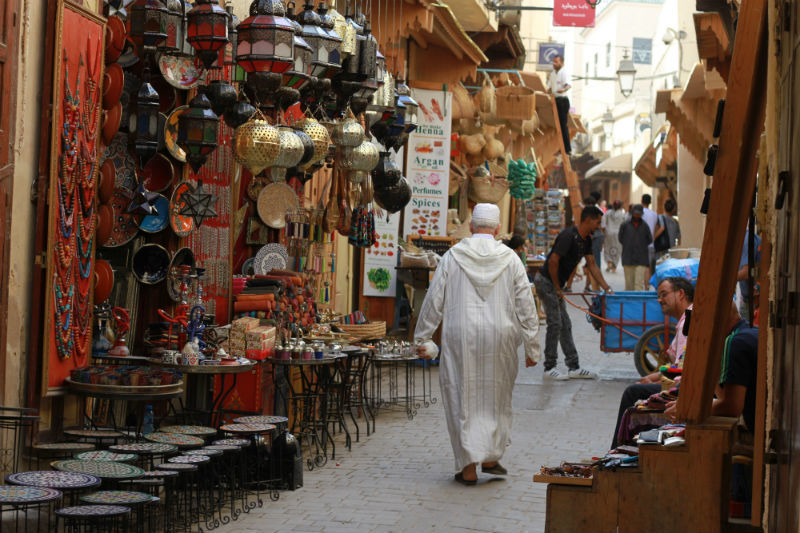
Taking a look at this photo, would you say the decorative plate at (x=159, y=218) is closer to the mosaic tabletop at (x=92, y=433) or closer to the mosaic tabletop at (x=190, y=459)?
the mosaic tabletop at (x=92, y=433)

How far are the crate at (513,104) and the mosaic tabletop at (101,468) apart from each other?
43.1 feet

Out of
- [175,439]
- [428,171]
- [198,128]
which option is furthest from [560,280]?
[175,439]

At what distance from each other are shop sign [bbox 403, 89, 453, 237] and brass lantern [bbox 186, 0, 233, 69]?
7.93m

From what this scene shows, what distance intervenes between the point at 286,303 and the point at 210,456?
3107 mm

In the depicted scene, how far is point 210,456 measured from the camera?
22.2ft

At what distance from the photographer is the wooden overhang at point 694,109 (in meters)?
17.9

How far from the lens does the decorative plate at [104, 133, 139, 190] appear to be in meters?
8.43

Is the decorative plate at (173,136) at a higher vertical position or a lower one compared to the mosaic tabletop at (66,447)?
higher

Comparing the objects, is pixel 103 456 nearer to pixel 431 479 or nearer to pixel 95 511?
pixel 95 511

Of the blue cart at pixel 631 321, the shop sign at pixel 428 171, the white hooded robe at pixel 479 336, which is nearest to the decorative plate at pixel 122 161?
the white hooded robe at pixel 479 336

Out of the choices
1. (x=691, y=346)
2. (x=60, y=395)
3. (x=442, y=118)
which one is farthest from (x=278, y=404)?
(x=442, y=118)

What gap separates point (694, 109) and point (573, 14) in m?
3.48

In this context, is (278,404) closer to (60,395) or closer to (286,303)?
(286,303)

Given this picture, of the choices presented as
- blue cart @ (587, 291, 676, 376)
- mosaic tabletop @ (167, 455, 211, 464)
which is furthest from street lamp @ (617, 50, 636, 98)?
mosaic tabletop @ (167, 455, 211, 464)
